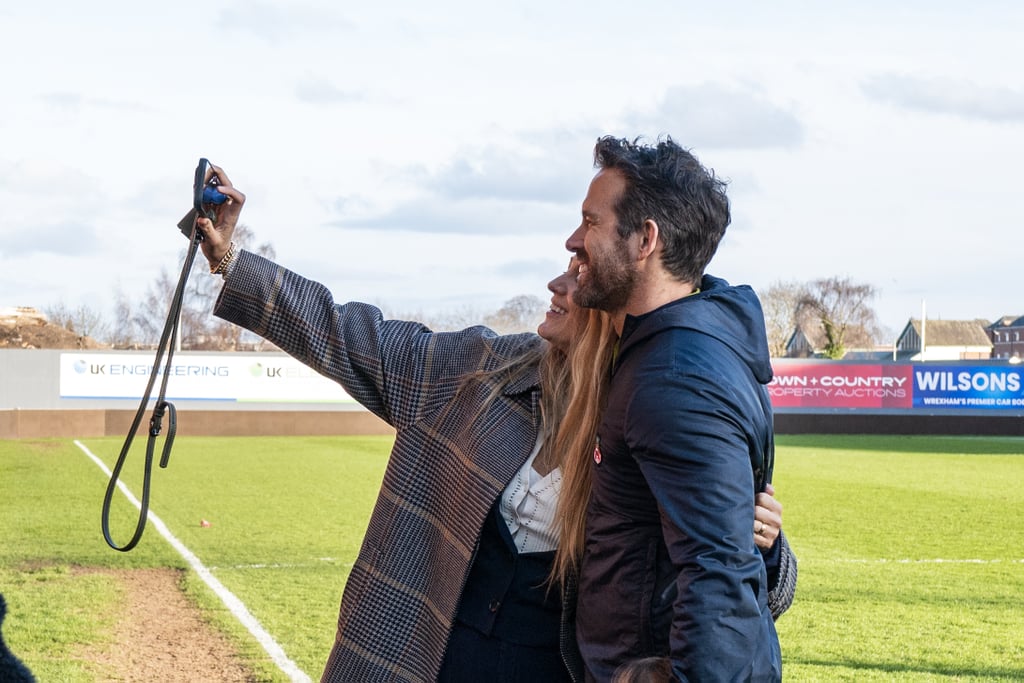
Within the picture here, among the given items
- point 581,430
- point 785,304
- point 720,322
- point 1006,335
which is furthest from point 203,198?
point 1006,335

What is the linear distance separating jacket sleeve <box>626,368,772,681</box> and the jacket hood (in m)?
0.13

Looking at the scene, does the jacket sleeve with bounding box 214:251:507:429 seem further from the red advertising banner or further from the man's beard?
the red advertising banner

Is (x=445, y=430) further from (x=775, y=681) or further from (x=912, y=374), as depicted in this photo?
(x=912, y=374)

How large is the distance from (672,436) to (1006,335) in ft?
466

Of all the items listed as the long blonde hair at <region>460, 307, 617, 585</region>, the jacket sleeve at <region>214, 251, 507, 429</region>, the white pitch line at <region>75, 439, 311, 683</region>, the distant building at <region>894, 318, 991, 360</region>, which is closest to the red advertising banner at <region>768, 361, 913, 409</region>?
the white pitch line at <region>75, 439, 311, 683</region>

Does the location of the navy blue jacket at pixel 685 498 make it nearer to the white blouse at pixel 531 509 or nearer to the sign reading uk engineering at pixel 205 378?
the white blouse at pixel 531 509

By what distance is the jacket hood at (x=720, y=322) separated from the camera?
88.4 inches

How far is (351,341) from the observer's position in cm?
298

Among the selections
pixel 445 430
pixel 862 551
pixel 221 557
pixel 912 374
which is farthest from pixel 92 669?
pixel 912 374

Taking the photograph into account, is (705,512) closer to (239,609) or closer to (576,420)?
(576,420)

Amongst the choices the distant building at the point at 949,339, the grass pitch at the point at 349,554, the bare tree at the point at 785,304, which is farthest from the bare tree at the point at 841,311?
the grass pitch at the point at 349,554

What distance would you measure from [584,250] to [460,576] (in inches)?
29.5

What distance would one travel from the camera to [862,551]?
13.0 metres

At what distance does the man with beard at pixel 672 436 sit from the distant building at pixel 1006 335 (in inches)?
5374
